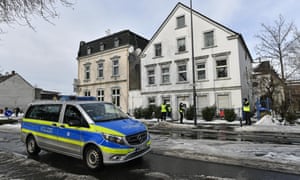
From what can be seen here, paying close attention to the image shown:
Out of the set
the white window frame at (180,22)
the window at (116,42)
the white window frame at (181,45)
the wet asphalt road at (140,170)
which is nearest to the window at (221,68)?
the white window frame at (181,45)

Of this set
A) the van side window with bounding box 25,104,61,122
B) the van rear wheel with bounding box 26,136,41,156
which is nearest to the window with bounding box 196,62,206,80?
the van side window with bounding box 25,104,61,122

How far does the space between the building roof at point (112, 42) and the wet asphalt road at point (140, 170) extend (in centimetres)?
2360

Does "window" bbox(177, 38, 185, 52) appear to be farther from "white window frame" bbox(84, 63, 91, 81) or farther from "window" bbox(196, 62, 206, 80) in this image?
"white window frame" bbox(84, 63, 91, 81)

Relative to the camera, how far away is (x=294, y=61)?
22844mm

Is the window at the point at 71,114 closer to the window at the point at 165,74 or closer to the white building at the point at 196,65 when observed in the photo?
the white building at the point at 196,65

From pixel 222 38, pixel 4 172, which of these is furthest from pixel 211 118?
pixel 4 172

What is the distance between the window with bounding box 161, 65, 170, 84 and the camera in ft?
79.4

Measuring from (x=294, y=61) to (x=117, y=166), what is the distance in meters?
25.9

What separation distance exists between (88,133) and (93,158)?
71 cm

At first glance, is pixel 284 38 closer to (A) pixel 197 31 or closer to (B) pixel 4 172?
(A) pixel 197 31

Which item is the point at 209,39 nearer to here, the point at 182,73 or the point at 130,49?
the point at 182,73

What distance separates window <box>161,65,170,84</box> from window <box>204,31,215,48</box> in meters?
5.41

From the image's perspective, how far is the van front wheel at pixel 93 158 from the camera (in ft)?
16.8

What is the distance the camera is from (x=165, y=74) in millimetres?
24359
